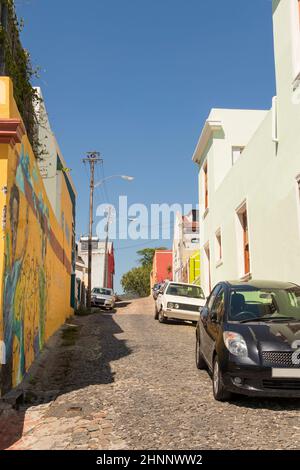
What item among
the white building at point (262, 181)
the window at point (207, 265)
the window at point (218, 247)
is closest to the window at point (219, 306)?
the white building at point (262, 181)

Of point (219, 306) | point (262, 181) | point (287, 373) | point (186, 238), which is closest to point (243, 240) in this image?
point (262, 181)

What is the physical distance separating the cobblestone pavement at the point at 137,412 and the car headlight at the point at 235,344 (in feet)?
2.32

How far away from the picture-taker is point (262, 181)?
43.3 feet

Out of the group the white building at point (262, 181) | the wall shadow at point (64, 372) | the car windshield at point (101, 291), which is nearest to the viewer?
the wall shadow at point (64, 372)

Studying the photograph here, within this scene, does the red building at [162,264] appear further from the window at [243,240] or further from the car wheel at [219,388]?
the car wheel at [219,388]

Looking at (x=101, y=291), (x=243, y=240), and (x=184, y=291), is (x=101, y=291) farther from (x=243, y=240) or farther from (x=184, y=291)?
(x=243, y=240)

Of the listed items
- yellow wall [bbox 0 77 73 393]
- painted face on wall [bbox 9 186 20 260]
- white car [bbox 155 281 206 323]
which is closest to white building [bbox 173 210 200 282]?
white car [bbox 155 281 206 323]

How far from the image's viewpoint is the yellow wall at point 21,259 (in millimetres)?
6992

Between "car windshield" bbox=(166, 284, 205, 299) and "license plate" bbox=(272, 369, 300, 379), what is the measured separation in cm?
1275

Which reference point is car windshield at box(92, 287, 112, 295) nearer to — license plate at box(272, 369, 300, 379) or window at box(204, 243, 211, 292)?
window at box(204, 243, 211, 292)

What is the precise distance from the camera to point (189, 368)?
9336mm

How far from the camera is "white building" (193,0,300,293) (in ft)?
36.1

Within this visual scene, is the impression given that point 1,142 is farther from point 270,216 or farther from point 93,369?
point 270,216

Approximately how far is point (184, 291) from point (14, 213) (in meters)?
12.5
